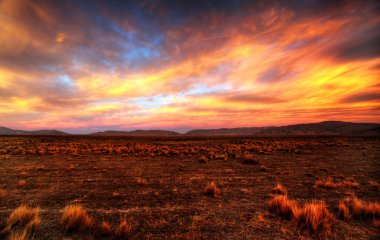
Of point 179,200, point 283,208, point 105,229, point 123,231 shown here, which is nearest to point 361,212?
point 283,208

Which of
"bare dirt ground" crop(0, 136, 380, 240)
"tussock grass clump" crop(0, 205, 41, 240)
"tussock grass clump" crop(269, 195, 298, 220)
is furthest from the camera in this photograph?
"tussock grass clump" crop(269, 195, 298, 220)

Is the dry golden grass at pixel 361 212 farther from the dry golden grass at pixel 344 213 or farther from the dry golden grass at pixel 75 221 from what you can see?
the dry golden grass at pixel 75 221

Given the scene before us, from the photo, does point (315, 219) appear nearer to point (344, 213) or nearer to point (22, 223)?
point (344, 213)

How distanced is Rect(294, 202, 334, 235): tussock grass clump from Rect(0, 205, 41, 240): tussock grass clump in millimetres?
7141

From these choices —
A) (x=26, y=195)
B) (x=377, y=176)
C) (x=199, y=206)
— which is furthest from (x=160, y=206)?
(x=377, y=176)

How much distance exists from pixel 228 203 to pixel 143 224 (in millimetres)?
3299

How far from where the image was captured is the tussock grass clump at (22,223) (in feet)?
15.8

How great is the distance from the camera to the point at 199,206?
6.96 metres

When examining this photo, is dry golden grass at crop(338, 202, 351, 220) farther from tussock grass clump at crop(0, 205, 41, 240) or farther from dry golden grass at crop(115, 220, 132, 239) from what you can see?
tussock grass clump at crop(0, 205, 41, 240)

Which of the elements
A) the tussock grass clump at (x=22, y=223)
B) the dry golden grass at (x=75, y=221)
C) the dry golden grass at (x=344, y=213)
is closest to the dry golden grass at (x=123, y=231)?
the dry golden grass at (x=75, y=221)

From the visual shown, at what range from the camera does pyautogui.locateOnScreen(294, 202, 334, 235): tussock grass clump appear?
16.8 feet

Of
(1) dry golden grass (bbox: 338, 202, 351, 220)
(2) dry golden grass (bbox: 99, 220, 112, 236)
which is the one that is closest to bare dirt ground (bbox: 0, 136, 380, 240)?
(1) dry golden grass (bbox: 338, 202, 351, 220)

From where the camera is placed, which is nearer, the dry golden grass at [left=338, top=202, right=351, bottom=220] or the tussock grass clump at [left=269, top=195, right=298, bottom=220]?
the dry golden grass at [left=338, top=202, right=351, bottom=220]

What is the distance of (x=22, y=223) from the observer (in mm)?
5434
